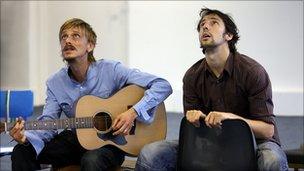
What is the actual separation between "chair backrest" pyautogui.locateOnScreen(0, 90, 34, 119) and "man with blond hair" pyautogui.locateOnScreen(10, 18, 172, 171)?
0.59m

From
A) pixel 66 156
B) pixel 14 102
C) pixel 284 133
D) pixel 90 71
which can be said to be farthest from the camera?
pixel 284 133

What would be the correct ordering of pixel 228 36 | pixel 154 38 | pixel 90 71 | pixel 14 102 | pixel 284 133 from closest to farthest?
pixel 228 36, pixel 90 71, pixel 14 102, pixel 284 133, pixel 154 38

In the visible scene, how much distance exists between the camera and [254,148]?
2416mm

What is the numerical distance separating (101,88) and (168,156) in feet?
2.31

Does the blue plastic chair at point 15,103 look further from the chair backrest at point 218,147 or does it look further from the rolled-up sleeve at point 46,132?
the chair backrest at point 218,147

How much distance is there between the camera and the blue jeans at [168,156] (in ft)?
7.83

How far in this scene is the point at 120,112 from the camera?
3.07m

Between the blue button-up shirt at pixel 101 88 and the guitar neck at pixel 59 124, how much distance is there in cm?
19

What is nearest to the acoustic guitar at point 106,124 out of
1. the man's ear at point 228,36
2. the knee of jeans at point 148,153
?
the knee of jeans at point 148,153

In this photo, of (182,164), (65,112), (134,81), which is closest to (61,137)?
(65,112)

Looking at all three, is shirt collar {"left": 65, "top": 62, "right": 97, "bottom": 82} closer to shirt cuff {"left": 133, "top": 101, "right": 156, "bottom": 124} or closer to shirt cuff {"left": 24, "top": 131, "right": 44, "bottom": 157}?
shirt cuff {"left": 133, "top": 101, "right": 156, "bottom": 124}

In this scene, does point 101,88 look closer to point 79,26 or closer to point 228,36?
point 79,26

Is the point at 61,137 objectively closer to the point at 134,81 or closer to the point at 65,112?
the point at 65,112

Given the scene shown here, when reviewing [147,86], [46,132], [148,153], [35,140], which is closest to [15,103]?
[46,132]
